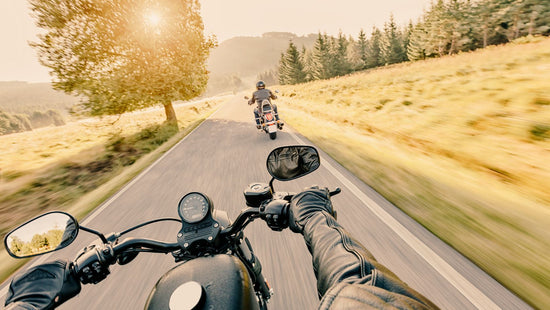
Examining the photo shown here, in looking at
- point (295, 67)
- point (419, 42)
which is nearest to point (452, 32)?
point (419, 42)

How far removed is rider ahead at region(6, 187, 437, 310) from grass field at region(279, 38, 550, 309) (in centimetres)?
196

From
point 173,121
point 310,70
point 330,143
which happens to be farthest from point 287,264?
point 310,70

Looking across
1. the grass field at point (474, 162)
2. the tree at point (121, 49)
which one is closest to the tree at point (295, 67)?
the tree at point (121, 49)

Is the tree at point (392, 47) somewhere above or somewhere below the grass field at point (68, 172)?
above

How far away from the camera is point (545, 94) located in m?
5.96

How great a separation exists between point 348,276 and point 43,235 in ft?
5.55

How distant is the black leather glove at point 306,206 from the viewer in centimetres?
135

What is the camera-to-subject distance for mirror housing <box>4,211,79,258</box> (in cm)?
137

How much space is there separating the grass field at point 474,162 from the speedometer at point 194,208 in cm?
255

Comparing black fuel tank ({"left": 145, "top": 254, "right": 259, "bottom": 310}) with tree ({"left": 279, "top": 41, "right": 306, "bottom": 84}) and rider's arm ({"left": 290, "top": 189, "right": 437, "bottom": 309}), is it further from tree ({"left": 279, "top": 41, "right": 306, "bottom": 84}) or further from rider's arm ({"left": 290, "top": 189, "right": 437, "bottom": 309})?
tree ({"left": 279, "top": 41, "right": 306, "bottom": 84})

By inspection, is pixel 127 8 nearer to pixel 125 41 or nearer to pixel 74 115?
pixel 125 41

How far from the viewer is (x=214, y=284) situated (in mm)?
876

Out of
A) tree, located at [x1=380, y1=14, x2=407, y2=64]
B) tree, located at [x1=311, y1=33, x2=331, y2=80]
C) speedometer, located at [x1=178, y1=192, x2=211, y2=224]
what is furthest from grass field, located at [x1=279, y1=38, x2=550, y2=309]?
tree, located at [x1=380, y1=14, x2=407, y2=64]

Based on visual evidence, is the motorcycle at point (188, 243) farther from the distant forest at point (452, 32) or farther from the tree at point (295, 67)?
the tree at point (295, 67)
